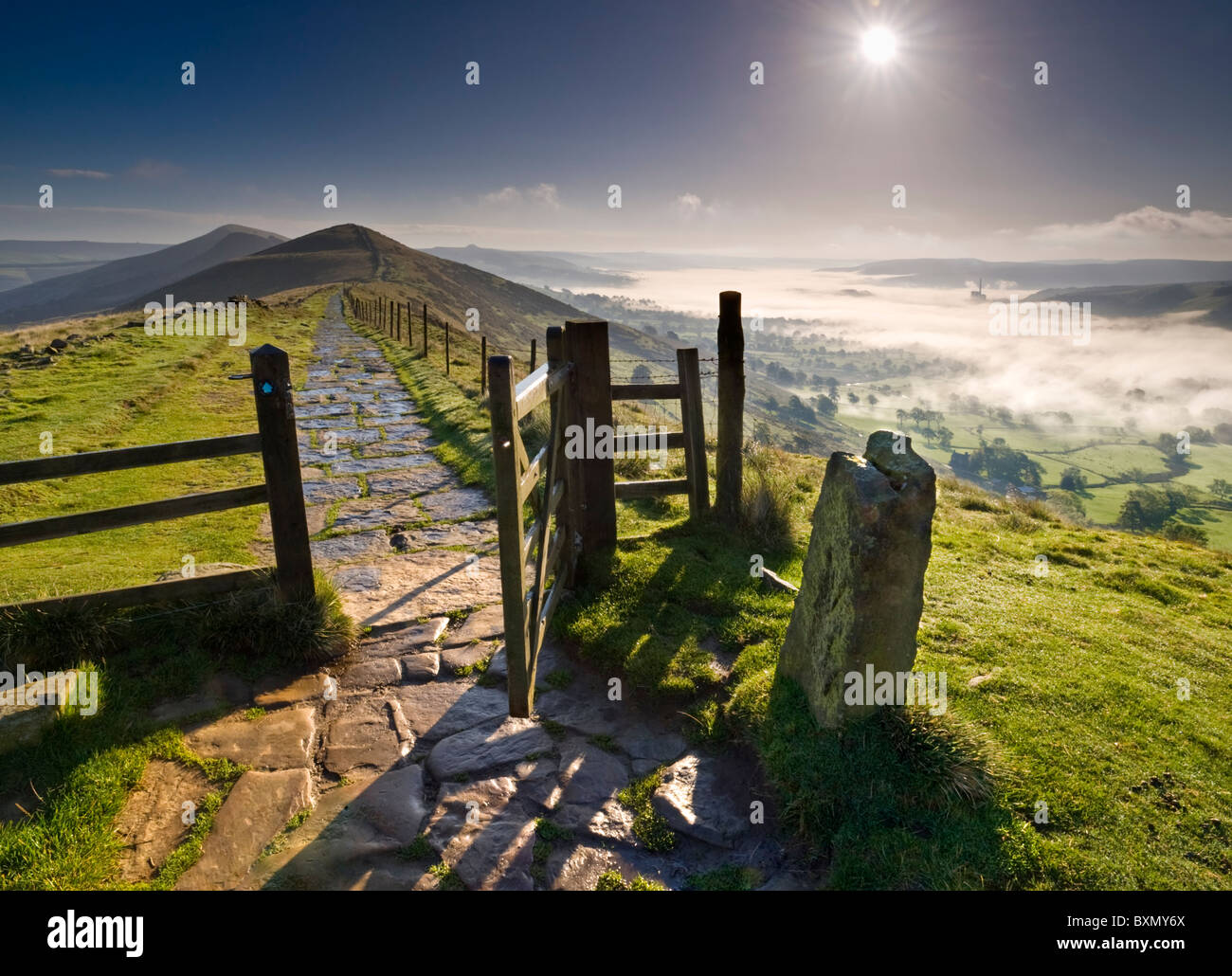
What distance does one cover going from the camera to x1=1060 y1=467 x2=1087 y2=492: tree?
418 feet

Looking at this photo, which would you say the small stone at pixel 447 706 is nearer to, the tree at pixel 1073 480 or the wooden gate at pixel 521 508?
the wooden gate at pixel 521 508

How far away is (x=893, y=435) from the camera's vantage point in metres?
4.28

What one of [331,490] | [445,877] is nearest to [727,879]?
[445,877]

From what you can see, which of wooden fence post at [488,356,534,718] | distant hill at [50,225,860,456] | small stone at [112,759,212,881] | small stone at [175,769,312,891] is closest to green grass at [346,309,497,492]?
wooden fence post at [488,356,534,718]

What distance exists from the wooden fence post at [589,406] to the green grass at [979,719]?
0.59 metres

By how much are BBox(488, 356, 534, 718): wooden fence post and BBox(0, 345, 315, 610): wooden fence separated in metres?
1.93

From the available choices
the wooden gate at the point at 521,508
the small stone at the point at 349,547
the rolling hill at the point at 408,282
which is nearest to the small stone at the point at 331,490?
the small stone at the point at 349,547

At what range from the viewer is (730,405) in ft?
23.8

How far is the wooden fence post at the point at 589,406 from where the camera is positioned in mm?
5871

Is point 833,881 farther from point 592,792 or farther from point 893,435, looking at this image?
point 893,435

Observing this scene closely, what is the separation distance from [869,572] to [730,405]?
3.74 m

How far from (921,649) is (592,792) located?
3.08 meters

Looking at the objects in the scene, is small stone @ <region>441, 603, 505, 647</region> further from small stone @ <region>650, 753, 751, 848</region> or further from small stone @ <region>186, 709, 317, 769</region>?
small stone @ <region>650, 753, 751, 848</region>
